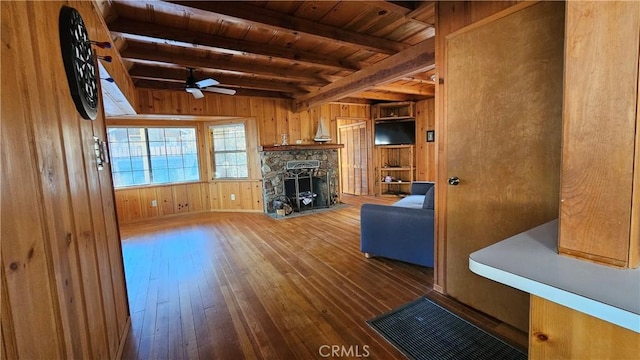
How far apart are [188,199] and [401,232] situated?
4.83 m

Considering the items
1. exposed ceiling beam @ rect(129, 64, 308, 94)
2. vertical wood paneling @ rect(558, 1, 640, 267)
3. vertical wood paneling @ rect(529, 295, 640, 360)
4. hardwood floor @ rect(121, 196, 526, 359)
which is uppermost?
exposed ceiling beam @ rect(129, 64, 308, 94)

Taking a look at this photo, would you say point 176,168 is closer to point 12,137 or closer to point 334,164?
point 334,164

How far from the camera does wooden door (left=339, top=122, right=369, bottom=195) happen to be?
7465 mm

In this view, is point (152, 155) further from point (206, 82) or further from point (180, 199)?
point (206, 82)

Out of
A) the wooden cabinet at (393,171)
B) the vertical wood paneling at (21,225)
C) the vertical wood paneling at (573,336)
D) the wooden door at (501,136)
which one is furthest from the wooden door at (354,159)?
the vertical wood paneling at (21,225)

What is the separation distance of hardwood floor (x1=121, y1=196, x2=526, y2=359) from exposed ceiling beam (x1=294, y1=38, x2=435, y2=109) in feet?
7.17

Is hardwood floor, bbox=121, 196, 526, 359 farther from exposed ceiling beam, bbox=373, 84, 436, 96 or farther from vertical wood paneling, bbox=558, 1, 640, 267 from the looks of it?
exposed ceiling beam, bbox=373, 84, 436, 96

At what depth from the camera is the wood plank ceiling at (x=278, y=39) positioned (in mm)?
2395

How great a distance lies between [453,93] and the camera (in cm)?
211

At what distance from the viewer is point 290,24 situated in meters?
2.59

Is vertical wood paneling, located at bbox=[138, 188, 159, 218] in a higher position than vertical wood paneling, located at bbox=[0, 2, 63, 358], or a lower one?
lower

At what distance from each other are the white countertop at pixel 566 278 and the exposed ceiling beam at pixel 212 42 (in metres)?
3.15

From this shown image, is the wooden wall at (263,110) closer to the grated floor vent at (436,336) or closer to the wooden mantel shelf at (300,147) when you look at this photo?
the wooden mantel shelf at (300,147)

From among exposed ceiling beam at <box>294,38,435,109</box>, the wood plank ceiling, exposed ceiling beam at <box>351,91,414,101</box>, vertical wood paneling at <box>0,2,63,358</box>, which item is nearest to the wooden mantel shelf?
exposed ceiling beam at <box>294,38,435,109</box>
